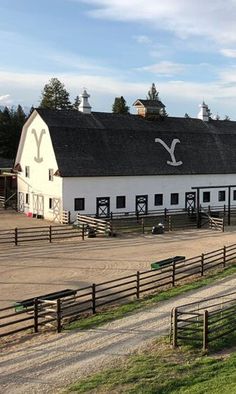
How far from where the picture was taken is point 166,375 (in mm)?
12852

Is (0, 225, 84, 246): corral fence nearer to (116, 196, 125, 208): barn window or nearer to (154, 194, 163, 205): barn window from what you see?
(116, 196, 125, 208): barn window

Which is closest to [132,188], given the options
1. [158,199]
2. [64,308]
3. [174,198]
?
[158,199]

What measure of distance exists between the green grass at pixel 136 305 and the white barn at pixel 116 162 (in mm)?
19939

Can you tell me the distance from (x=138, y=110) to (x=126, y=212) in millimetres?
13879

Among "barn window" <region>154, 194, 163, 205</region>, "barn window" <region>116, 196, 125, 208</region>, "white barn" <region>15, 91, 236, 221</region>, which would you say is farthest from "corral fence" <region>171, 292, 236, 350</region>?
"barn window" <region>154, 194, 163, 205</region>

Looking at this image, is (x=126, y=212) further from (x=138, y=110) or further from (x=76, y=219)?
(x=138, y=110)

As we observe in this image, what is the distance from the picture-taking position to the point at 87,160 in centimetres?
4216

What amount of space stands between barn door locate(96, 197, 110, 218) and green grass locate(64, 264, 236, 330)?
63.8 feet

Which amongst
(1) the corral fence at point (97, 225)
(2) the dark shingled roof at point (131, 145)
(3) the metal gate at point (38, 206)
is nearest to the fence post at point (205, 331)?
(1) the corral fence at point (97, 225)

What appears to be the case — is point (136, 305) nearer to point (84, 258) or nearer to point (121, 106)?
point (84, 258)

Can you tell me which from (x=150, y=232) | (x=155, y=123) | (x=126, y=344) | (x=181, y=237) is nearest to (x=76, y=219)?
(x=150, y=232)

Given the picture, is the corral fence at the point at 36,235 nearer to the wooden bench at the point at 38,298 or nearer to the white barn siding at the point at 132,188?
the white barn siding at the point at 132,188

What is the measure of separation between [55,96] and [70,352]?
280 feet

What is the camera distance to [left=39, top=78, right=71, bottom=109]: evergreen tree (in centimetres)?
9481
